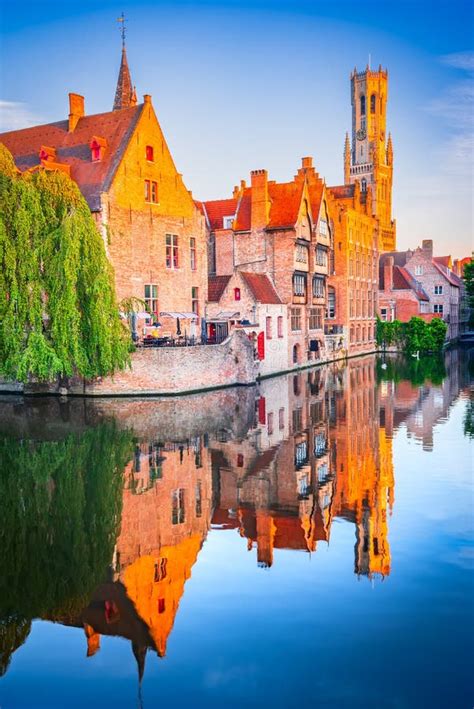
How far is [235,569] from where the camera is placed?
10.4 m

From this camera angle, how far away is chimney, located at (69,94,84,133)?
124 ft

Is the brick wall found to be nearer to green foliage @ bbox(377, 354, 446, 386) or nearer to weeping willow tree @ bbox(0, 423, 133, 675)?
weeping willow tree @ bbox(0, 423, 133, 675)

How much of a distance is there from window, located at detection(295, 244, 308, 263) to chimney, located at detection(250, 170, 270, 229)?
2.88 metres

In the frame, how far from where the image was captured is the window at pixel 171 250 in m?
36.9

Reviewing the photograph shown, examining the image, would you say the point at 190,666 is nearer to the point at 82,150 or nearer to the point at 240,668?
the point at 240,668

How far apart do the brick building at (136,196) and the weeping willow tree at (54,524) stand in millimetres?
15907

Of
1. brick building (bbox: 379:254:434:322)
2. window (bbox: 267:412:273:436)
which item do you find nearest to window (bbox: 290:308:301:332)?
window (bbox: 267:412:273:436)

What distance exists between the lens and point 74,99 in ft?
125

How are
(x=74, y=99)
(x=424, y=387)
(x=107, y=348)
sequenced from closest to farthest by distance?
(x=107, y=348) → (x=424, y=387) → (x=74, y=99)

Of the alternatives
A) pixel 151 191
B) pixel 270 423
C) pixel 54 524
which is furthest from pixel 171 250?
pixel 54 524

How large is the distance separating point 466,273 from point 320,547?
63.7 meters

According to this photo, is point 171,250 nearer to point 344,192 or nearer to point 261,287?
point 261,287

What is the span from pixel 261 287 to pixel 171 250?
678cm

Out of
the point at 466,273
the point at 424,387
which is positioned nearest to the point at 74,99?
the point at 424,387
